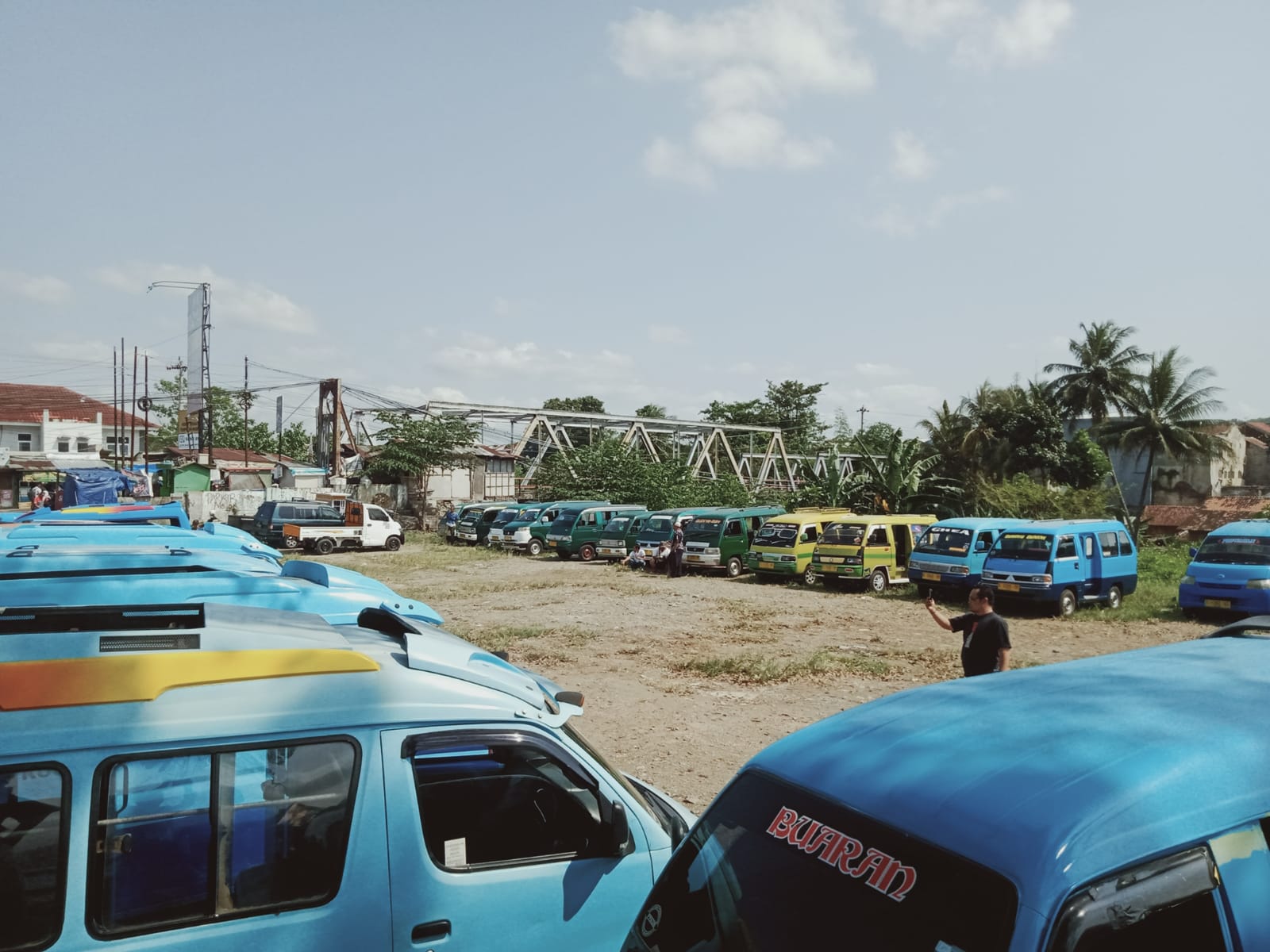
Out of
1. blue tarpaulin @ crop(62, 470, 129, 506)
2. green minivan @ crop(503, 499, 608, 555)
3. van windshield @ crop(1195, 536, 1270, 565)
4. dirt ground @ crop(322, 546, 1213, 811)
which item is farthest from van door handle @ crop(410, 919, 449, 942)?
green minivan @ crop(503, 499, 608, 555)

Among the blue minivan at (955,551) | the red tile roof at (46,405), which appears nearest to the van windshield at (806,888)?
the blue minivan at (955,551)

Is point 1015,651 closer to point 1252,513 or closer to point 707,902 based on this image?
point 707,902

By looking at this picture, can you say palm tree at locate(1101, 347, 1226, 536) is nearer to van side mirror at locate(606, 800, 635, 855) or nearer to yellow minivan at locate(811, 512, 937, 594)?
yellow minivan at locate(811, 512, 937, 594)

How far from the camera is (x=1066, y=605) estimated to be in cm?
1697

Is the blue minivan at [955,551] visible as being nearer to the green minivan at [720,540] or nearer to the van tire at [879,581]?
the van tire at [879,581]

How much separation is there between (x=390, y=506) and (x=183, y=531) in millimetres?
32615

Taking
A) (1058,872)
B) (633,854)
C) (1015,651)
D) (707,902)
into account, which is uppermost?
(1058,872)

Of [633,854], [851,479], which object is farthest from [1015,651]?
[851,479]

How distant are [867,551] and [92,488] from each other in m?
21.1

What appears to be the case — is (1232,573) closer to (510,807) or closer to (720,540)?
(720,540)

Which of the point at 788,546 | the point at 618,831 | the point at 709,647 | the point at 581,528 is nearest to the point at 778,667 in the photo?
the point at 709,647

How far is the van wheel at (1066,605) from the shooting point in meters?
16.8

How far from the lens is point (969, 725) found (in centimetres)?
265

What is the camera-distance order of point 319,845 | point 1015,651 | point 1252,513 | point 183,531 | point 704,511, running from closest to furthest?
point 319,845, point 183,531, point 1015,651, point 704,511, point 1252,513
